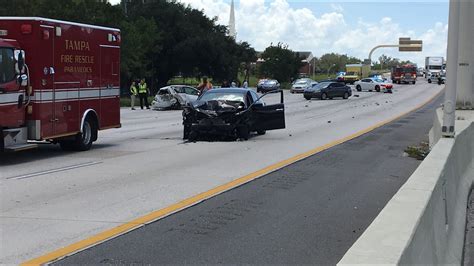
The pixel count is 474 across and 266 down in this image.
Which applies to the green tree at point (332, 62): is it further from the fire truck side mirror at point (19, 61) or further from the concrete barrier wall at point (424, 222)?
the concrete barrier wall at point (424, 222)

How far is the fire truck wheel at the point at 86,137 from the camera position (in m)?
13.7

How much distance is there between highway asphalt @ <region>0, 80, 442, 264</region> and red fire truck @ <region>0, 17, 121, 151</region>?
61 centimetres

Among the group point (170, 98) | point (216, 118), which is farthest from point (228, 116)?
point (170, 98)

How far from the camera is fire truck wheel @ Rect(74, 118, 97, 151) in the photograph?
13.7m

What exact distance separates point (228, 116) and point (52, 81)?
17.3 ft

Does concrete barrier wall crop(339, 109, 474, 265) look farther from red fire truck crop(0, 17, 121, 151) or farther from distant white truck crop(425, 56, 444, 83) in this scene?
distant white truck crop(425, 56, 444, 83)

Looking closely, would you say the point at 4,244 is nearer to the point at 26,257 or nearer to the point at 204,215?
the point at 26,257

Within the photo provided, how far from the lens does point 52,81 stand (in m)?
12.3

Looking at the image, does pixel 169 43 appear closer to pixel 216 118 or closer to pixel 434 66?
pixel 216 118

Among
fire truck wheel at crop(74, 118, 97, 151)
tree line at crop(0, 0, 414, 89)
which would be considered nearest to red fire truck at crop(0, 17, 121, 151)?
fire truck wheel at crop(74, 118, 97, 151)

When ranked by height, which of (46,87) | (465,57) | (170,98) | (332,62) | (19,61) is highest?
(332,62)

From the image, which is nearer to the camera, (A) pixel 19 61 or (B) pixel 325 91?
(A) pixel 19 61

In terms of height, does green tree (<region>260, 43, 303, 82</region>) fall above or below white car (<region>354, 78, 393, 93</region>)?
above

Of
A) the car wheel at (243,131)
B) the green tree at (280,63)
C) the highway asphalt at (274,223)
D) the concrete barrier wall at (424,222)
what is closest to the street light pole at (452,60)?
the highway asphalt at (274,223)
